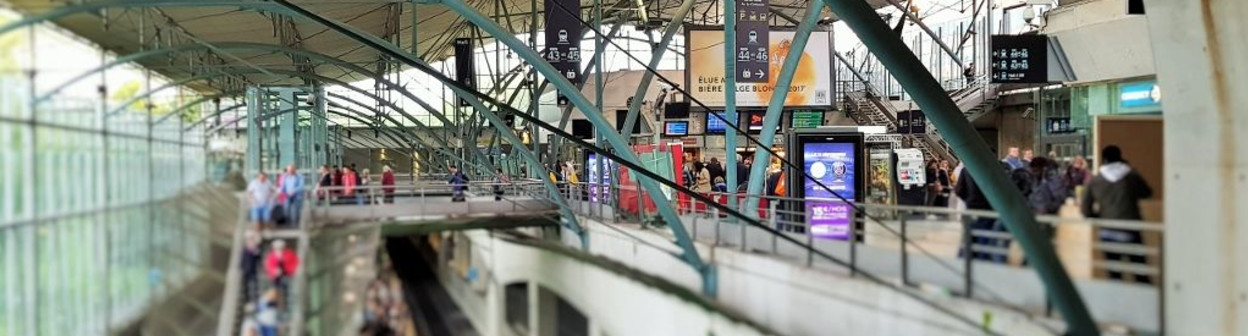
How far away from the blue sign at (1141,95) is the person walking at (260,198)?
7.28ft

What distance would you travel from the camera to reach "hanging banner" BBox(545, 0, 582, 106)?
A: 12.2 m

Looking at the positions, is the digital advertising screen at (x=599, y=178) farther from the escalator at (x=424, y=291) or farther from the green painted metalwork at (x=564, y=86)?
the escalator at (x=424, y=291)

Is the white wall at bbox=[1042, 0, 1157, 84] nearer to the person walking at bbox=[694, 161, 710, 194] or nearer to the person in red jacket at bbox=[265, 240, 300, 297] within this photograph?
the person in red jacket at bbox=[265, 240, 300, 297]

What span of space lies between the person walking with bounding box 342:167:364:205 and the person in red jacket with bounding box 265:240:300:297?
393mm

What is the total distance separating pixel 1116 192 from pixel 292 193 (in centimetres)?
210

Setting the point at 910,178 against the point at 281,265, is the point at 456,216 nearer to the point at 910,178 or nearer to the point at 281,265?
the point at 281,265

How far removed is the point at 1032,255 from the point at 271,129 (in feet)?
7.26

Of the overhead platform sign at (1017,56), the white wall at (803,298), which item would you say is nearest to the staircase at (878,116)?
the overhead platform sign at (1017,56)

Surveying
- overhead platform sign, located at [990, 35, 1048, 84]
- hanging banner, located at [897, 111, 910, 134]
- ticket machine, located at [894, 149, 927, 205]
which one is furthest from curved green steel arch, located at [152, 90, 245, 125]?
hanging banner, located at [897, 111, 910, 134]

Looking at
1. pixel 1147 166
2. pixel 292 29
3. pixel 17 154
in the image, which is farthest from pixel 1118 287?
pixel 292 29

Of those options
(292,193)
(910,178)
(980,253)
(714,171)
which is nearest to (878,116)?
(714,171)

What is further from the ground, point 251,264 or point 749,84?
point 749,84

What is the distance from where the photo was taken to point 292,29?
262 inches

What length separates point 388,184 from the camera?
10.0 ft
